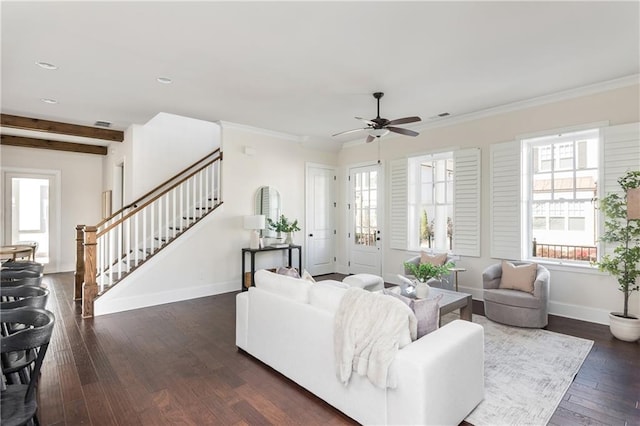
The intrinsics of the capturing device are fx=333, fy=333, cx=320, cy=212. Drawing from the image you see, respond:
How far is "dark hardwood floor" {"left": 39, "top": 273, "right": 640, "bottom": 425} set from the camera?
7.71 ft

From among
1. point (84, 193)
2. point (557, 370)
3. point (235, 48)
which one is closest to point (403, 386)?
point (557, 370)

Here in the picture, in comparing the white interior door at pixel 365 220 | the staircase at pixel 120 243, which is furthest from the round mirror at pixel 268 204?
the white interior door at pixel 365 220

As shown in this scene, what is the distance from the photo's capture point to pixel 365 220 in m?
7.20

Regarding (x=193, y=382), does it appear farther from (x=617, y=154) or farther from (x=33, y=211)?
(x=33, y=211)

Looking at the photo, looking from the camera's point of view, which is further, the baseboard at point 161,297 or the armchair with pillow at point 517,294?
the baseboard at point 161,297

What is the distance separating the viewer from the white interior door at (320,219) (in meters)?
7.29

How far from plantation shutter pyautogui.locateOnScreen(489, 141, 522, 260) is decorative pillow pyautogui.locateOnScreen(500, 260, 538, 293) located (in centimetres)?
51

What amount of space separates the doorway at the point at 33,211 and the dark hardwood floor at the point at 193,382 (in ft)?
16.1

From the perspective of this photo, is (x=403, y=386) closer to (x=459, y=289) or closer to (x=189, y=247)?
(x=459, y=289)

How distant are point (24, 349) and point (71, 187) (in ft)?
27.2

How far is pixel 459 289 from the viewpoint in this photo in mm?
5570

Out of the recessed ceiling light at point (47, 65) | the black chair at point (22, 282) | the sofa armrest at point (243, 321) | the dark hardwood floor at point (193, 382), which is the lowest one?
the dark hardwood floor at point (193, 382)

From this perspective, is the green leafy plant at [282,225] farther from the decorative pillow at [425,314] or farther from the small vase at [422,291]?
the decorative pillow at [425,314]

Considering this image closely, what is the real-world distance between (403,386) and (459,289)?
4.07 m
